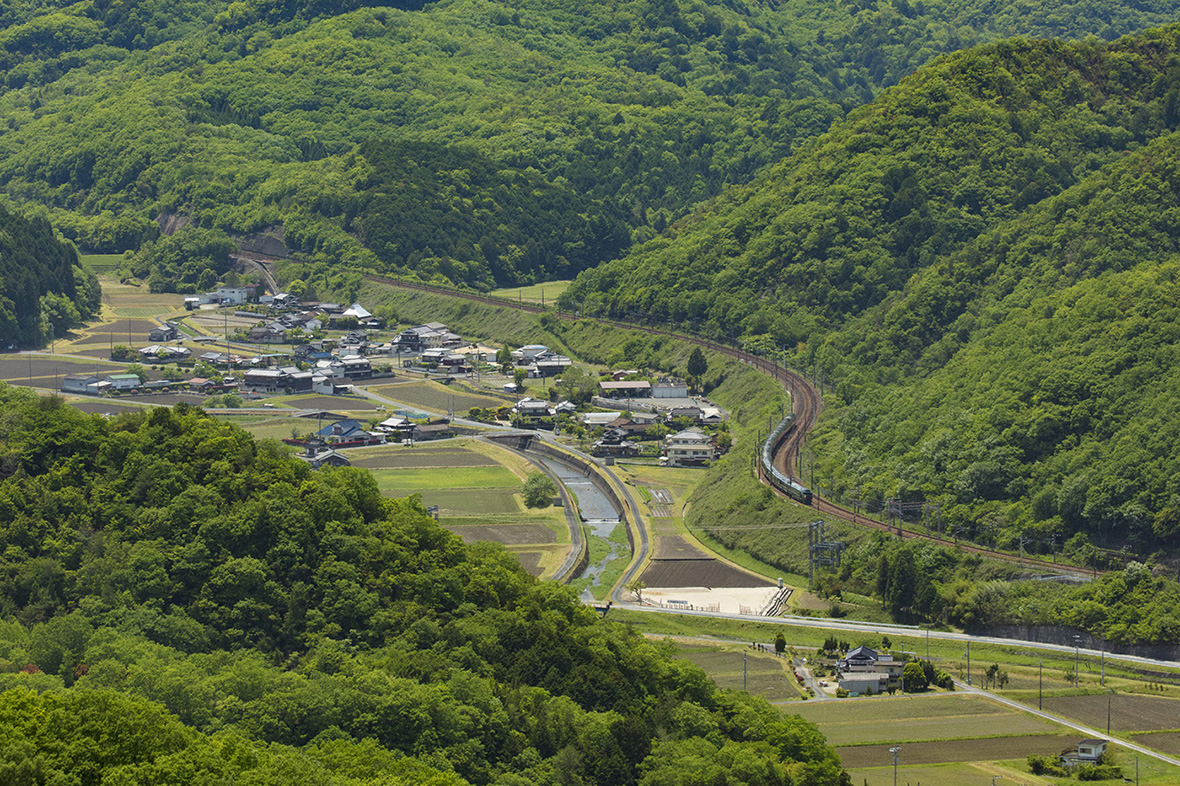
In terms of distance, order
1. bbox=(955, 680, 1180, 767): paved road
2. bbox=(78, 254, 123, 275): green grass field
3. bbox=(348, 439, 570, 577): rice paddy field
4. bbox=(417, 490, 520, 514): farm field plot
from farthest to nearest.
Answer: bbox=(78, 254, 123, 275): green grass field → bbox=(417, 490, 520, 514): farm field plot → bbox=(348, 439, 570, 577): rice paddy field → bbox=(955, 680, 1180, 767): paved road

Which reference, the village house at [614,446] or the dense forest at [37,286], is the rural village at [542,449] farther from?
the dense forest at [37,286]

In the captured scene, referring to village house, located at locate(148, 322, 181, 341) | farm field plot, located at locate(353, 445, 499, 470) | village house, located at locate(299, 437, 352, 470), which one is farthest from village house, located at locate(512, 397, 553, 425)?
village house, located at locate(148, 322, 181, 341)

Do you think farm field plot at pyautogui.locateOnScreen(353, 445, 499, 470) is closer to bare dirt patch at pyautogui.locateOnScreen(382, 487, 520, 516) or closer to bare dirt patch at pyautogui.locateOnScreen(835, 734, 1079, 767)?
bare dirt patch at pyautogui.locateOnScreen(382, 487, 520, 516)

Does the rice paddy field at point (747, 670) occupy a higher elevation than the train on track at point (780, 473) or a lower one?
lower

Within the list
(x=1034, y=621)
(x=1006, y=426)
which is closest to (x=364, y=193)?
(x=1006, y=426)

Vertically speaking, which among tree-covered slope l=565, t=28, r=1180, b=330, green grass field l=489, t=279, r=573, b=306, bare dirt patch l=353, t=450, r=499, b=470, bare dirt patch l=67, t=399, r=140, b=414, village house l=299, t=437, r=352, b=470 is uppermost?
tree-covered slope l=565, t=28, r=1180, b=330

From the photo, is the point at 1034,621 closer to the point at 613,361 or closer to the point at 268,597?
the point at 268,597

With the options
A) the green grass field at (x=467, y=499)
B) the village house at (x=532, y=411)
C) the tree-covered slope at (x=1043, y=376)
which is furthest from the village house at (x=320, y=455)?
the tree-covered slope at (x=1043, y=376)

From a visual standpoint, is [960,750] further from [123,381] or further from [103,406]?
[123,381]
